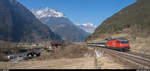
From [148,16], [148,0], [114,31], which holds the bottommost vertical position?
[114,31]

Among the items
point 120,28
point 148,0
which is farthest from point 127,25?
point 148,0

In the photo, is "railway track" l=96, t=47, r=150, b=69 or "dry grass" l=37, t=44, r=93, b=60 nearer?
"railway track" l=96, t=47, r=150, b=69

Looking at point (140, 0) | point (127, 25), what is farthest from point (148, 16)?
point (140, 0)

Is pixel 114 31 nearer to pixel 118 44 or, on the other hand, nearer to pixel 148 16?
pixel 148 16

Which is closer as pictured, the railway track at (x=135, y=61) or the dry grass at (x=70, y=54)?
the railway track at (x=135, y=61)

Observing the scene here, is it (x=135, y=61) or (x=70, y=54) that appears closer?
(x=135, y=61)

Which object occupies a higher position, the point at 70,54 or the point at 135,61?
the point at 135,61

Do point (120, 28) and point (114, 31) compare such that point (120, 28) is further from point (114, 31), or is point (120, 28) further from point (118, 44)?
point (118, 44)

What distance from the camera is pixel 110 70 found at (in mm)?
17141

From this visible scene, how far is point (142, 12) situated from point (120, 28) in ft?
63.8

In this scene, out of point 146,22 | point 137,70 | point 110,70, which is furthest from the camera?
point 146,22

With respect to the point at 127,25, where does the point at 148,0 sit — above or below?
above

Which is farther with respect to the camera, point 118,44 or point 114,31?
point 114,31

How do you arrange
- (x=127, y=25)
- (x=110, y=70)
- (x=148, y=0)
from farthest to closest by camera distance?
(x=148, y=0)
(x=127, y=25)
(x=110, y=70)
